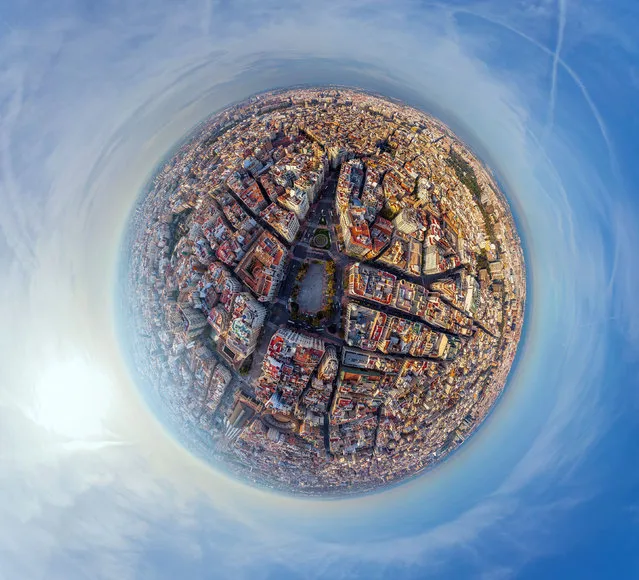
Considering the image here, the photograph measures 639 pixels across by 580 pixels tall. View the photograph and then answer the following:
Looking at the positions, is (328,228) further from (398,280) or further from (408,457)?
(408,457)

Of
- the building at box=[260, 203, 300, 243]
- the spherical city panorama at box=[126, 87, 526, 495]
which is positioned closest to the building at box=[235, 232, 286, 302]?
the spherical city panorama at box=[126, 87, 526, 495]

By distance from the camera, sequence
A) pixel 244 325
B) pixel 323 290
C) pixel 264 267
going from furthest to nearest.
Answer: pixel 323 290
pixel 264 267
pixel 244 325

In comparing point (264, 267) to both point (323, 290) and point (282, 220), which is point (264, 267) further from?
point (323, 290)

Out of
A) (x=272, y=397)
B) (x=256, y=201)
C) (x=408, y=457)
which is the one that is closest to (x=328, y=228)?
(x=256, y=201)

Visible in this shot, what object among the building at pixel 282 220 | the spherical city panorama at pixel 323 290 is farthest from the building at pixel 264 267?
the building at pixel 282 220

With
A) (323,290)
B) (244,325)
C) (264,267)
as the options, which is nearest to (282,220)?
(264,267)

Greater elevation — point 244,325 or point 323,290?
point 323,290

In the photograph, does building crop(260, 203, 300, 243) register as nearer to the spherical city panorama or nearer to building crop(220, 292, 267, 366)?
the spherical city panorama

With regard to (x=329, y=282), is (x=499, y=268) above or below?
above
